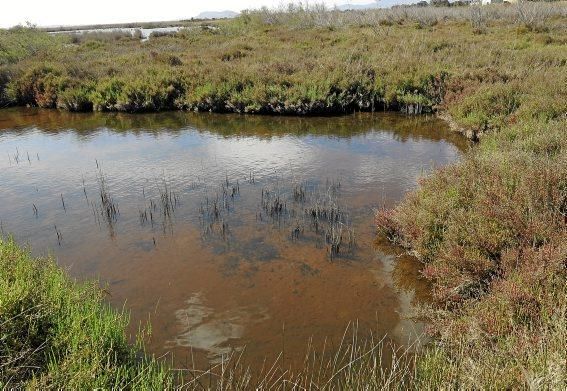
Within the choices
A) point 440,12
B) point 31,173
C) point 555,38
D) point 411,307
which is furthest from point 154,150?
point 440,12

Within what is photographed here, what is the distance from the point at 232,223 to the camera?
9461 millimetres

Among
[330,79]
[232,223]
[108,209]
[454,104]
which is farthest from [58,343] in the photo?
[330,79]

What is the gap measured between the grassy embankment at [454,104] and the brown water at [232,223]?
105cm

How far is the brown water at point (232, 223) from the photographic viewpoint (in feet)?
21.3

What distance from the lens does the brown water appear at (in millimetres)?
6492

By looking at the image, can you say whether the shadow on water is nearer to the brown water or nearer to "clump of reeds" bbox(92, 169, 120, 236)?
the brown water

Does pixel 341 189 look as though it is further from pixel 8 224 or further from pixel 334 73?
pixel 334 73

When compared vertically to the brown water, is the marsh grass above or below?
above

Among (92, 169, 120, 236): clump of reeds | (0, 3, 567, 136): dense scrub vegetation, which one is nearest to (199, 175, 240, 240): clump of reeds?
(92, 169, 120, 236): clump of reeds

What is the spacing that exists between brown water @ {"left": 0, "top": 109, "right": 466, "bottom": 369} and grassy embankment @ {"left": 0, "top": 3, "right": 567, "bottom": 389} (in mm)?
1048

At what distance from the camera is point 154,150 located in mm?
14961

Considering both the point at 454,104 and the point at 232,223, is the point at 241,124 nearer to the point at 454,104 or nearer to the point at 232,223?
the point at 454,104

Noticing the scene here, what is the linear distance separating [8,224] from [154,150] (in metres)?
5.93

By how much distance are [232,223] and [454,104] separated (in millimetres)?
11375
